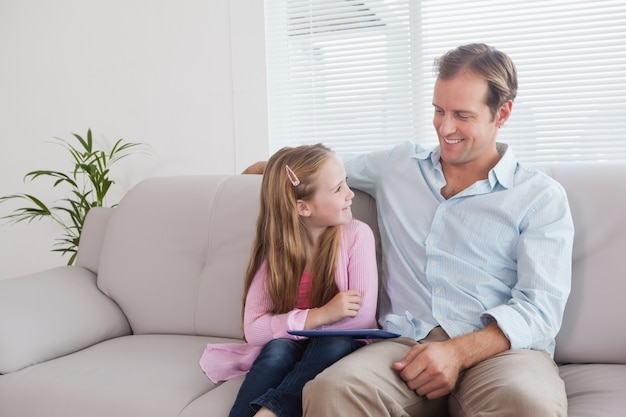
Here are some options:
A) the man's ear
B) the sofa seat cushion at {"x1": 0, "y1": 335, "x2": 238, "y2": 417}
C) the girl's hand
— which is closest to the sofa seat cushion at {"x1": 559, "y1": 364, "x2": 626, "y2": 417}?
the girl's hand

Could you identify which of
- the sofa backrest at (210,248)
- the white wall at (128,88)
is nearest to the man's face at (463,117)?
the sofa backrest at (210,248)

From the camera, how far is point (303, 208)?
1.84m

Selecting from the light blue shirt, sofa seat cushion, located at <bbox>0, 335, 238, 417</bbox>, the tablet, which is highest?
the light blue shirt

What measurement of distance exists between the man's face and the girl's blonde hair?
314 millimetres

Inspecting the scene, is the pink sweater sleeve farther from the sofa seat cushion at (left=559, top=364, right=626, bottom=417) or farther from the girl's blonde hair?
the sofa seat cushion at (left=559, top=364, right=626, bottom=417)

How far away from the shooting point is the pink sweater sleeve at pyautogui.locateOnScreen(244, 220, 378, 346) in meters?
1.77

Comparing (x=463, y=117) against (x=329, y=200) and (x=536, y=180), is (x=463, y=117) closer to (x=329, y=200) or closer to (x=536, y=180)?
(x=536, y=180)

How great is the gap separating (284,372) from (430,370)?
0.35m

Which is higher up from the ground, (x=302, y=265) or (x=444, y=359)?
(x=302, y=265)

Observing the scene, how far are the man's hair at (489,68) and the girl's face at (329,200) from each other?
1.26ft

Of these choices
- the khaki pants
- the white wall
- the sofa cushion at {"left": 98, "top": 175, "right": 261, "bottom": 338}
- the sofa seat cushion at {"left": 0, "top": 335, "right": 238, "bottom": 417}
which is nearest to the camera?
the khaki pants

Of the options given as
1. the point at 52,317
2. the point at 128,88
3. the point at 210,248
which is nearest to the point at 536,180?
the point at 210,248

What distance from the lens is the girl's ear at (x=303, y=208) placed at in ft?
6.02

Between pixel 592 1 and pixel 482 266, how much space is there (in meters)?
1.87
